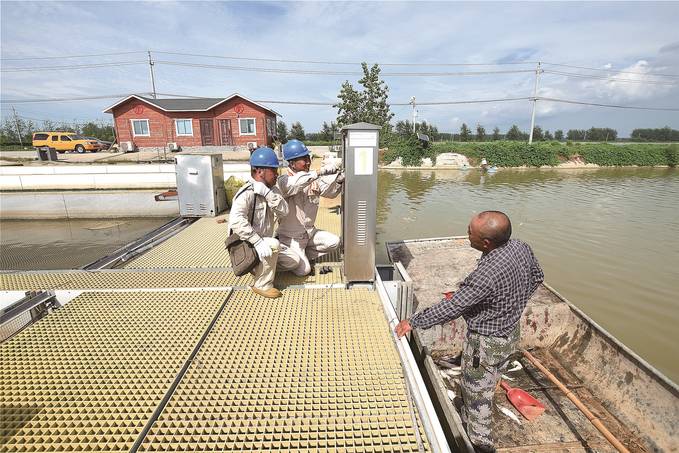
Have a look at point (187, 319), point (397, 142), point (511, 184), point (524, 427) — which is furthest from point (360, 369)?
point (397, 142)

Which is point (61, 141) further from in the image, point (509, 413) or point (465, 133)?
point (465, 133)

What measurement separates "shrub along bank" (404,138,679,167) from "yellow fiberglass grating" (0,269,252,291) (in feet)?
88.7

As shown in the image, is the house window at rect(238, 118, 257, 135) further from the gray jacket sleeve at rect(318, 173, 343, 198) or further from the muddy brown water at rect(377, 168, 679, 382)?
the gray jacket sleeve at rect(318, 173, 343, 198)

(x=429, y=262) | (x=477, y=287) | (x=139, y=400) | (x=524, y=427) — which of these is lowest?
(x=524, y=427)

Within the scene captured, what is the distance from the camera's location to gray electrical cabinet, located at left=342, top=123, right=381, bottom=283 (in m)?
3.05

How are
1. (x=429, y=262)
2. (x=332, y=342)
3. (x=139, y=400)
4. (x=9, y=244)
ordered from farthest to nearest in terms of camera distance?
(x=9, y=244) < (x=429, y=262) < (x=332, y=342) < (x=139, y=400)

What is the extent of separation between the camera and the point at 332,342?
257cm

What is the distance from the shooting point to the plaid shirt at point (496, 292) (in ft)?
6.55

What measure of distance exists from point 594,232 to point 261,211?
10.8 metres

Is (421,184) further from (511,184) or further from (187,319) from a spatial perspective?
(187,319)

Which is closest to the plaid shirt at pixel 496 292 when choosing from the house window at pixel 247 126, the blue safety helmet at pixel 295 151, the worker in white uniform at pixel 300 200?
the worker in white uniform at pixel 300 200

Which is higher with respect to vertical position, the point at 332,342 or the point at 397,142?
the point at 397,142

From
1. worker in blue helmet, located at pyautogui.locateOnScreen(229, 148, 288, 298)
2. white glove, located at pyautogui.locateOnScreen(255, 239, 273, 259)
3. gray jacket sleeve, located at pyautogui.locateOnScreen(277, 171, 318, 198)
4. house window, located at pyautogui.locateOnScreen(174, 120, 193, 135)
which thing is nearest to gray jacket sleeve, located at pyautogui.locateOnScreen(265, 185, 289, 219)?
worker in blue helmet, located at pyautogui.locateOnScreen(229, 148, 288, 298)

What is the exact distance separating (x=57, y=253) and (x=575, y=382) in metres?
10.2
